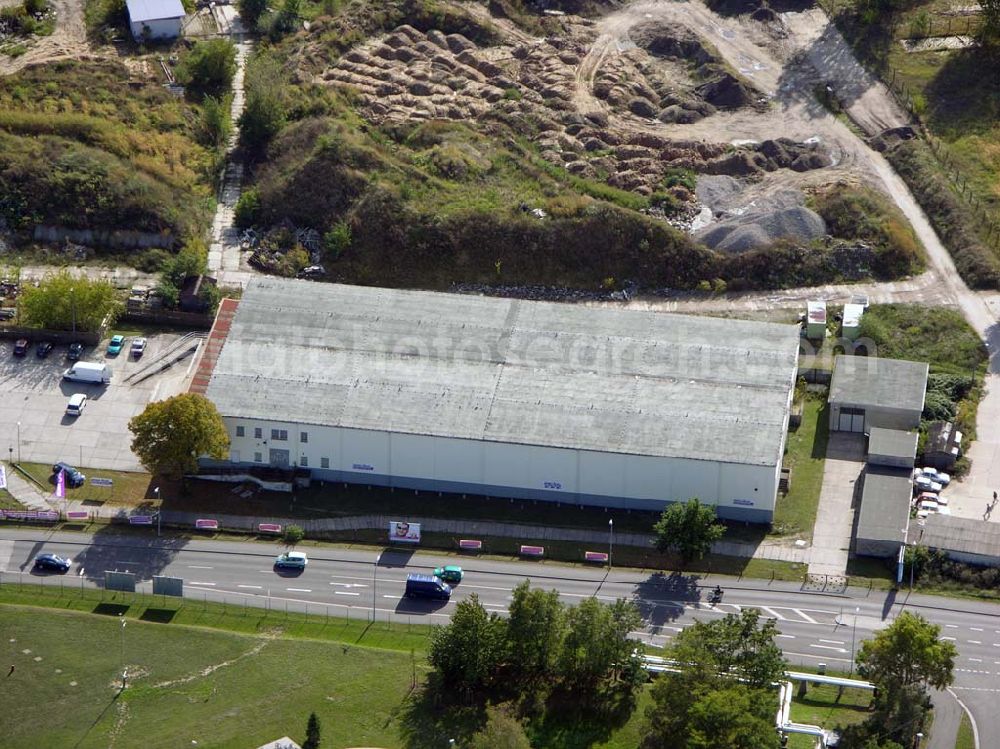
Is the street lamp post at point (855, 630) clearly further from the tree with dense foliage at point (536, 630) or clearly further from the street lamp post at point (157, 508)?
the street lamp post at point (157, 508)

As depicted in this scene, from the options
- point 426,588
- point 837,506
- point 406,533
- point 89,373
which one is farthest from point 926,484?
point 89,373

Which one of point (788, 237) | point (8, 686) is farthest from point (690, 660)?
point (788, 237)

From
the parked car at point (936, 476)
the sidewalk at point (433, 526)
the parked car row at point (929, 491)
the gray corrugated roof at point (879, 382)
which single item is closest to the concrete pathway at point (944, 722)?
the sidewalk at point (433, 526)

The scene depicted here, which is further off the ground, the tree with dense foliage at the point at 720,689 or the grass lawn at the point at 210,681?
the tree with dense foliage at the point at 720,689

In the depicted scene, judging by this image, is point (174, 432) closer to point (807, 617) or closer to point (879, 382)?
point (807, 617)

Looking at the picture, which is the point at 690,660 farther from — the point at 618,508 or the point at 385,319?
the point at 385,319

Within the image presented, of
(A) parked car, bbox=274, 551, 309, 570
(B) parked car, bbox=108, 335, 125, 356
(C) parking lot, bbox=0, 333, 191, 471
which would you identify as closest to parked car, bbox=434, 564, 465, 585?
(A) parked car, bbox=274, 551, 309, 570
